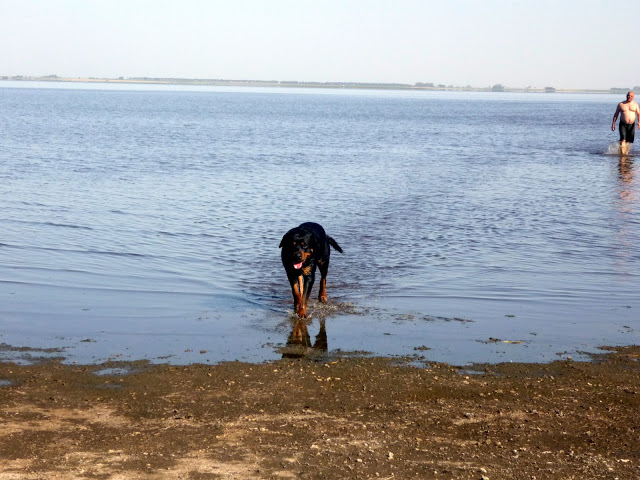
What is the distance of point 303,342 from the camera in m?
8.16

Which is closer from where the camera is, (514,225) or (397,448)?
(397,448)

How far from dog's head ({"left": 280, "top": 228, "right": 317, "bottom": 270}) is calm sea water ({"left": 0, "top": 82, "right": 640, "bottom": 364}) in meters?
0.60

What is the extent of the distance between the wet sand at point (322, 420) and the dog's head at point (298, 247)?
5.14 feet

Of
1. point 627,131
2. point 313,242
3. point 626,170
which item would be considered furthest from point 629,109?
point 313,242

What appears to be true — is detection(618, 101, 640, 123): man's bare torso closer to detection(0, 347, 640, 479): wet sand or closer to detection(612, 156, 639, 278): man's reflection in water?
detection(612, 156, 639, 278): man's reflection in water

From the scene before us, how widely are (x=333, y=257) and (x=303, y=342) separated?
4.28m

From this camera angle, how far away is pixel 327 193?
811 inches

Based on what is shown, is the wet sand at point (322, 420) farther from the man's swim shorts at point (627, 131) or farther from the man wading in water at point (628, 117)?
the man's swim shorts at point (627, 131)

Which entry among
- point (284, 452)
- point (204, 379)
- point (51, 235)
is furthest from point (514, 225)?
point (284, 452)

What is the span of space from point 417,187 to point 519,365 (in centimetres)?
1474

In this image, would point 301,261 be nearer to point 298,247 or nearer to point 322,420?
point 298,247

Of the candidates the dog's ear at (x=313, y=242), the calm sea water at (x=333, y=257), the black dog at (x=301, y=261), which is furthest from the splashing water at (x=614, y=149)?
the black dog at (x=301, y=261)

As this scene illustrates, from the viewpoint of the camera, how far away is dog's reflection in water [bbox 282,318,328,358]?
7.80 m

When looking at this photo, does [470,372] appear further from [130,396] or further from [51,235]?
[51,235]
